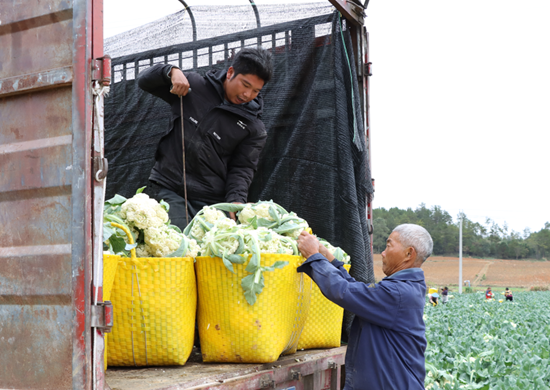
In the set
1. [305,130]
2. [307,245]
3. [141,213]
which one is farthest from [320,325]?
[305,130]

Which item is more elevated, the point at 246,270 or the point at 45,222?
the point at 45,222

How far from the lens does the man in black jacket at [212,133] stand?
3.73m

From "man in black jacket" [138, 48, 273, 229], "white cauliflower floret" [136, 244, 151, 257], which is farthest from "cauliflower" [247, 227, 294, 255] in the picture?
"man in black jacket" [138, 48, 273, 229]

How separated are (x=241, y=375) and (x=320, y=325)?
0.83 metres

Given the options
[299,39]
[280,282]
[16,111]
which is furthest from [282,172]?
[16,111]

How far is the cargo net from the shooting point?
13.0 feet

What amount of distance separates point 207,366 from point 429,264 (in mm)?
74321

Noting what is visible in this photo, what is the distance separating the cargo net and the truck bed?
32.8 inches

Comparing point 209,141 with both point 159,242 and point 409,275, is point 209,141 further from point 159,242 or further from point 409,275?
point 409,275

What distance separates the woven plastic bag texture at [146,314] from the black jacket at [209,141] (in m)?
1.45

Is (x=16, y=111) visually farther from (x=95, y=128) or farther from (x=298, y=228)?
(x=298, y=228)

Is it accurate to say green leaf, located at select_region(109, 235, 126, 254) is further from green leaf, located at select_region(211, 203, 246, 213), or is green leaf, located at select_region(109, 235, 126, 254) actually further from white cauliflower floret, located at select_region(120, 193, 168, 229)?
green leaf, located at select_region(211, 203, 246, 213)

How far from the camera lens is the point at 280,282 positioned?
103 inches

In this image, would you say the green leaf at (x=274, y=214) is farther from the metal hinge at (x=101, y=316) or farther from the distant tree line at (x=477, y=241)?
the distant tree line at (x=477, y=241)
